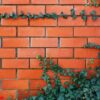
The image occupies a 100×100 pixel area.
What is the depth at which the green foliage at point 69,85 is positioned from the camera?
2.78m

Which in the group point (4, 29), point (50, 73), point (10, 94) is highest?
point (4, 29)

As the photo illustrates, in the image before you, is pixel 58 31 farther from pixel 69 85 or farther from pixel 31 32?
pixel 69 85

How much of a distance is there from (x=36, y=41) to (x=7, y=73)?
40 centimetres

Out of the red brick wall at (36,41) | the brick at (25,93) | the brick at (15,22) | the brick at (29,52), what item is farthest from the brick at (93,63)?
the brick at (15,22)

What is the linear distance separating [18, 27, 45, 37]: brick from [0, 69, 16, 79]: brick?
0.34 meters

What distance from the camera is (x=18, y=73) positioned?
116 inches

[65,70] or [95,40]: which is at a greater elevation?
[95,40]

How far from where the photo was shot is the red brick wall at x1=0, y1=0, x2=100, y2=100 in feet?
9.57

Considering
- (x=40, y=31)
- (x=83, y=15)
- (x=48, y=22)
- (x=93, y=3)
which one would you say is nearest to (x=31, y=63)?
(x=40, y=31)

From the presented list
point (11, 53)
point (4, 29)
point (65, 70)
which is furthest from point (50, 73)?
point (4, 29)

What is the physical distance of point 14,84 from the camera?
2.94 meters

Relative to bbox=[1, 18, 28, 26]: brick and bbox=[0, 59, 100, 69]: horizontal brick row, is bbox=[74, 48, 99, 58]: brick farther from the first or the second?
bbox=[1, 18, 28, 26]: brick

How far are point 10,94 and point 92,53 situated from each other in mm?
847

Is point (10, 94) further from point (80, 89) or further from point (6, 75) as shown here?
point (80, 89)
